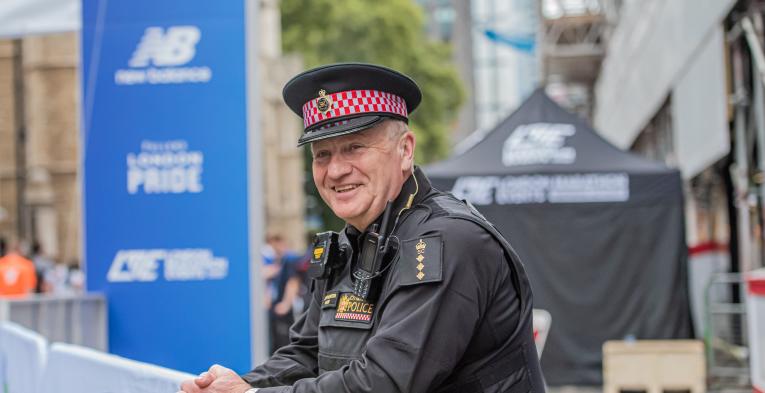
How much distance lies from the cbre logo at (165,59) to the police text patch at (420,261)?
17.3ft

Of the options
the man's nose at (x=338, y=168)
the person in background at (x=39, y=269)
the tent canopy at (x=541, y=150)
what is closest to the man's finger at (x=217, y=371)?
the man's nose at (x=338, y=168)

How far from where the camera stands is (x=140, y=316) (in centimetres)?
807

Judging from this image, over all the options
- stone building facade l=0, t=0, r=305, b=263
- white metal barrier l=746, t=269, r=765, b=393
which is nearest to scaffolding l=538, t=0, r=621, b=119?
stone building facade l=0, t=0, r=305, b=263

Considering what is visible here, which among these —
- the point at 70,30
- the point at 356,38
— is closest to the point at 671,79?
the point at 70,30

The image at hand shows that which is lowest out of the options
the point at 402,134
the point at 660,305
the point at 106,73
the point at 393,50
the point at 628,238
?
the point at 660,305

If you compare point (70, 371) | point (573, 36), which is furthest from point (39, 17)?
point (573, 36)

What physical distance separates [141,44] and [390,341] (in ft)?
18.9

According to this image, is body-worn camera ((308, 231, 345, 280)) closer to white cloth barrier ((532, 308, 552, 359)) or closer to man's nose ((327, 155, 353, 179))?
man's nose ((327, 155, 353, 179))

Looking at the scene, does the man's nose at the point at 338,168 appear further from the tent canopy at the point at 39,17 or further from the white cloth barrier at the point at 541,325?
the tent canopy at the point at 39,17

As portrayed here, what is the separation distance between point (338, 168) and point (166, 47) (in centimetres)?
510

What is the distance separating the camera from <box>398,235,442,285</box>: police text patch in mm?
2816

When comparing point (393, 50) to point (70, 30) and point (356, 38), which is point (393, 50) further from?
point (70, 30)

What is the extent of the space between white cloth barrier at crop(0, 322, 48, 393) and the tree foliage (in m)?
33.0

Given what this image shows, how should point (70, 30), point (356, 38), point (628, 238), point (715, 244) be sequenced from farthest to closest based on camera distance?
point (356, 38) → point (715, 244) → point (628, 238) → point (70, 30)
